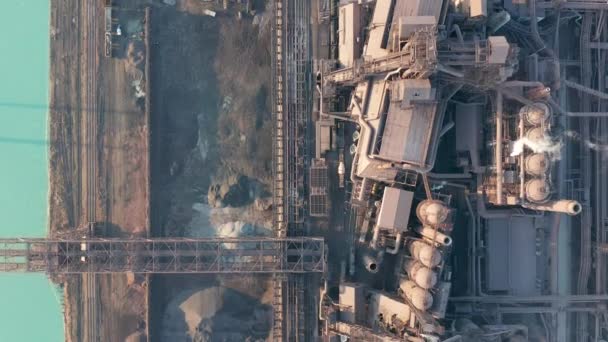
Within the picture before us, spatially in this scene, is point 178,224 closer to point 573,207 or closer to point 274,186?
point 274,186

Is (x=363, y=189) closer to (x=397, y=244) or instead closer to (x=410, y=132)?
(x=397, y=244)

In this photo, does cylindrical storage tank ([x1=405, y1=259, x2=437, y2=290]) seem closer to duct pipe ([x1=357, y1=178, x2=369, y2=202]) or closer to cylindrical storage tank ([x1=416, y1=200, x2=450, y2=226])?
cylindrical storage tank ([x1=416, y1=200, x2=450, y2=226])

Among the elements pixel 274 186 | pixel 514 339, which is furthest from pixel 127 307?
pixel 514 339

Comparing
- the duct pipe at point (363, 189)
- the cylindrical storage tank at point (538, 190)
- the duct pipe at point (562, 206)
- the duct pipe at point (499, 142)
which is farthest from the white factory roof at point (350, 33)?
the duct pipe at point (562, 206)

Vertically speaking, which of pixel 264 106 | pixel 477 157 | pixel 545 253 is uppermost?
pixel 264 106

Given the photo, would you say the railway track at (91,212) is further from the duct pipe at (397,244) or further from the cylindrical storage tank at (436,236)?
the cylindrical storage tank at (436,236)

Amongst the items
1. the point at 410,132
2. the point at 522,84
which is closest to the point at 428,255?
the point at 410,132

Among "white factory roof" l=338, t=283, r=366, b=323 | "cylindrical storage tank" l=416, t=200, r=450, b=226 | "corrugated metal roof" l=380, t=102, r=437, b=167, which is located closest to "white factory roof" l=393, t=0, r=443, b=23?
"corrugated metal roof" l=380, t=102, r=437, b=167
